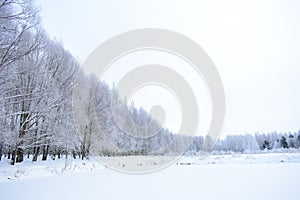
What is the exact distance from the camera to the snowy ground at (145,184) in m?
4.69

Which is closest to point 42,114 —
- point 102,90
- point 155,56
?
point 102,90

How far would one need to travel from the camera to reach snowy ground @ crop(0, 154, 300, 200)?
4.69 metres

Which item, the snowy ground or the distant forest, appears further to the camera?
the distant forest

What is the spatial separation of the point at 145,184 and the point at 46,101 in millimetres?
7391

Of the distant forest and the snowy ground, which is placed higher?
the distant forest

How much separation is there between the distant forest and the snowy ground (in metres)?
1.99

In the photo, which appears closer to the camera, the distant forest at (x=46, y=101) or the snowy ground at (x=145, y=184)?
the snowy ground at (x=145, y=184)

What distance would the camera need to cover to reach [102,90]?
18.4 m

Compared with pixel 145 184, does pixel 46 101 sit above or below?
above

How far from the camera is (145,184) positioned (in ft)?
21.8

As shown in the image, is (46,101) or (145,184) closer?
(145,184)

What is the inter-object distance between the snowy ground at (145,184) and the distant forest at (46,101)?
1.99 metres

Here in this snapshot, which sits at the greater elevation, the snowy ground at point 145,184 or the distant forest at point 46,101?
the distant forest at point 46,101

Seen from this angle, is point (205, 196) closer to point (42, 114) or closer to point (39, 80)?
point (42, 114)
